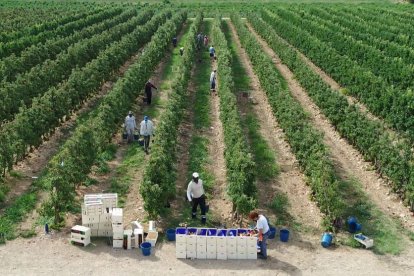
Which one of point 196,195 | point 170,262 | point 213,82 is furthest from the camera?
point 213,82

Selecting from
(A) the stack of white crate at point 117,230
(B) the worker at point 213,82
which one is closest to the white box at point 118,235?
(A) the stack of white crate at point 117,230

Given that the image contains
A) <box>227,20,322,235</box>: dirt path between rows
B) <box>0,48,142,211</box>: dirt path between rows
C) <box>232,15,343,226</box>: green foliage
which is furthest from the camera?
<box>0,48,142,211</box>: dirt path between rows

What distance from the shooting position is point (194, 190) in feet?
53.0

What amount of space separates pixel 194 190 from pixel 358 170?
7982mm

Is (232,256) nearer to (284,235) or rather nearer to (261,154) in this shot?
(284,235)

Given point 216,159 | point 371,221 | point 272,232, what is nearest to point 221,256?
point 272,232

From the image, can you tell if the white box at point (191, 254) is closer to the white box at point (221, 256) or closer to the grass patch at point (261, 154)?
the white box at point (221, 256)

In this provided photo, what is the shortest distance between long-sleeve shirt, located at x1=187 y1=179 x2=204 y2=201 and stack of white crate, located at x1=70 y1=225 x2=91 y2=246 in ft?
10.7

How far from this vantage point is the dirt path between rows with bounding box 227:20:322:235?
1725 centimetres

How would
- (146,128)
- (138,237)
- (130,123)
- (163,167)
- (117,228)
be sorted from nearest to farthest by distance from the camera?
(117,228) → (138,237) → (163,167) → (146,128) → (130,123)

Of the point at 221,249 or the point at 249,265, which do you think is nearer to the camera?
the point at 249,265

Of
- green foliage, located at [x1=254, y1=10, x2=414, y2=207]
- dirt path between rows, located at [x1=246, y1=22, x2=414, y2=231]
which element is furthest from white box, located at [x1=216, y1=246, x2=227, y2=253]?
green foliage, located at [x1=254, y1=10, x2=414, y2=207]

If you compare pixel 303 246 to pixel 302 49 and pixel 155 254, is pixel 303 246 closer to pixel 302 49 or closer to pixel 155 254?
pixel 155 254

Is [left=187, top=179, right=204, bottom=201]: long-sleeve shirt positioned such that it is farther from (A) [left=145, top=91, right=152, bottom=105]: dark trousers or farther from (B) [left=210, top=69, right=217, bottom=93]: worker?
(B) [left=210, top=69, right=217, bottom=93]: worker
